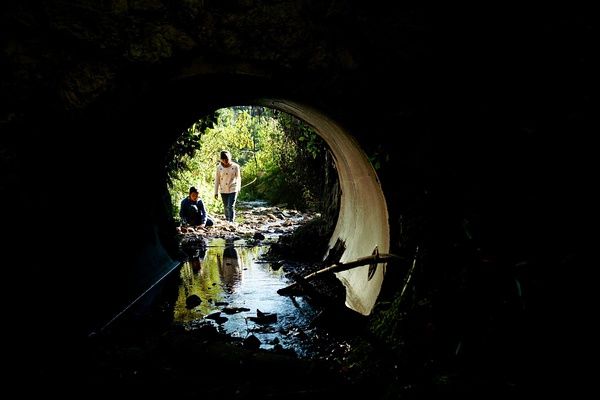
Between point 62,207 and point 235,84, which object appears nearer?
point 62,207

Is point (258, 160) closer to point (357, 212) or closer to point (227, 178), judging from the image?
point (227, 178)

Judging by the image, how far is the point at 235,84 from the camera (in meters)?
3.71

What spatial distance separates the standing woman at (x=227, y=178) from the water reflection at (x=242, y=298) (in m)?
3.60

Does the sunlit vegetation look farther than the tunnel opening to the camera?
Yes

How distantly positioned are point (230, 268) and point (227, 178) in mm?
4897

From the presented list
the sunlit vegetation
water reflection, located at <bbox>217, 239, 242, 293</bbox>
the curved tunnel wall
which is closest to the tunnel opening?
the curved tunnel wall

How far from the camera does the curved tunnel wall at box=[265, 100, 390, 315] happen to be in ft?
14.0

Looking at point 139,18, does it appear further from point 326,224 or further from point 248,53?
point 326,224

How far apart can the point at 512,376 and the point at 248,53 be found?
2.77 metres

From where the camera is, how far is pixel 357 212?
618 centimetres

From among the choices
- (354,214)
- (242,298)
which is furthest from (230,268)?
(354,214)

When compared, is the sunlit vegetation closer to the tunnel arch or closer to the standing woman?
the standing woman

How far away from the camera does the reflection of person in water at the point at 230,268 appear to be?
6.59m

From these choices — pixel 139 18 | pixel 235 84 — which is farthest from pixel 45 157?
pixel 235 84
